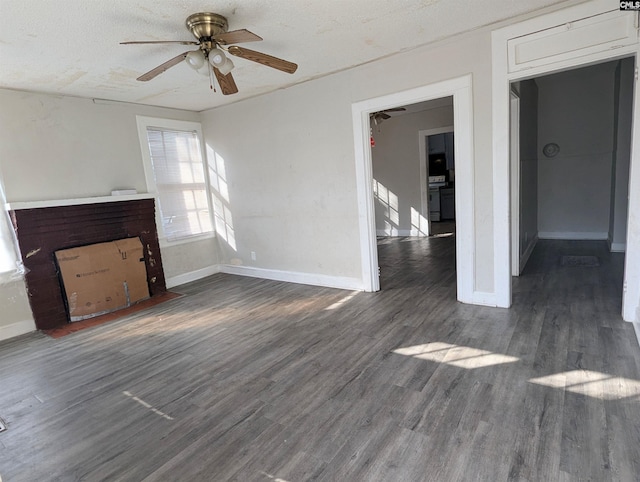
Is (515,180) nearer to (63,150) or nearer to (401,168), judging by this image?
(401,168)

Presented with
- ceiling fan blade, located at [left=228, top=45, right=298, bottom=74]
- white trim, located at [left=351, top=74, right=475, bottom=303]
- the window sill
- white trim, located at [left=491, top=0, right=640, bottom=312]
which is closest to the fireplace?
the window sill

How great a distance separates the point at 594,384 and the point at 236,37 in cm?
319

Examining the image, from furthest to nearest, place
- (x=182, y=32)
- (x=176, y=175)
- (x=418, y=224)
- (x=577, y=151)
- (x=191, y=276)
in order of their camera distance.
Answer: (x=418, y=224)
(x=577, y=151)
(x=191, y=276)
(x=176, y=175)
(x=182, y=32)

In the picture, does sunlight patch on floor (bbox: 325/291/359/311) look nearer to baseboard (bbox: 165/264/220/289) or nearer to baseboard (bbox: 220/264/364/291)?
baseboard (bbox: 220/264/364/291)

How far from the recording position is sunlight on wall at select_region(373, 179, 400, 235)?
8.10 m

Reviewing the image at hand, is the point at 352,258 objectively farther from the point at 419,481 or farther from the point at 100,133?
the point at 100,133

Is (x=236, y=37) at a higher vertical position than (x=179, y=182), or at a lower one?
higher

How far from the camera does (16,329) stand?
371 cm

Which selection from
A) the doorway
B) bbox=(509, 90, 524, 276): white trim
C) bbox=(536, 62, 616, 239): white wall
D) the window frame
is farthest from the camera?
bbox=(536, 62, 616, 239): white wall

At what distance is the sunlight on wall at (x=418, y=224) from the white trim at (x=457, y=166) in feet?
12.9

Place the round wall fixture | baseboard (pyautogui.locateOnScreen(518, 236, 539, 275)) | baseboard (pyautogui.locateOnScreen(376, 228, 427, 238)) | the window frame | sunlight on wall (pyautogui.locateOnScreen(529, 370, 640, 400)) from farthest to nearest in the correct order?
baseboard (pyautogui.locateOnScreen(376, 228, 427, 238))
the round wall fixture
the window frame
baseboard (pyautogui.locateOnScreen(518, 236, 539, 275))
sunlight on wall (pyautogui.locateOnScreen(529, 370, 640, 400))

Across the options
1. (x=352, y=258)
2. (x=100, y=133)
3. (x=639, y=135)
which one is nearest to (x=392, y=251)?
(x=352, y=258)

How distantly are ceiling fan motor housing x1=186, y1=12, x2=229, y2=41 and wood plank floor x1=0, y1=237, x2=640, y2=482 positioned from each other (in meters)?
2.47

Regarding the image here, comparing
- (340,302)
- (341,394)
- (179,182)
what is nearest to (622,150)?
(340,302)
